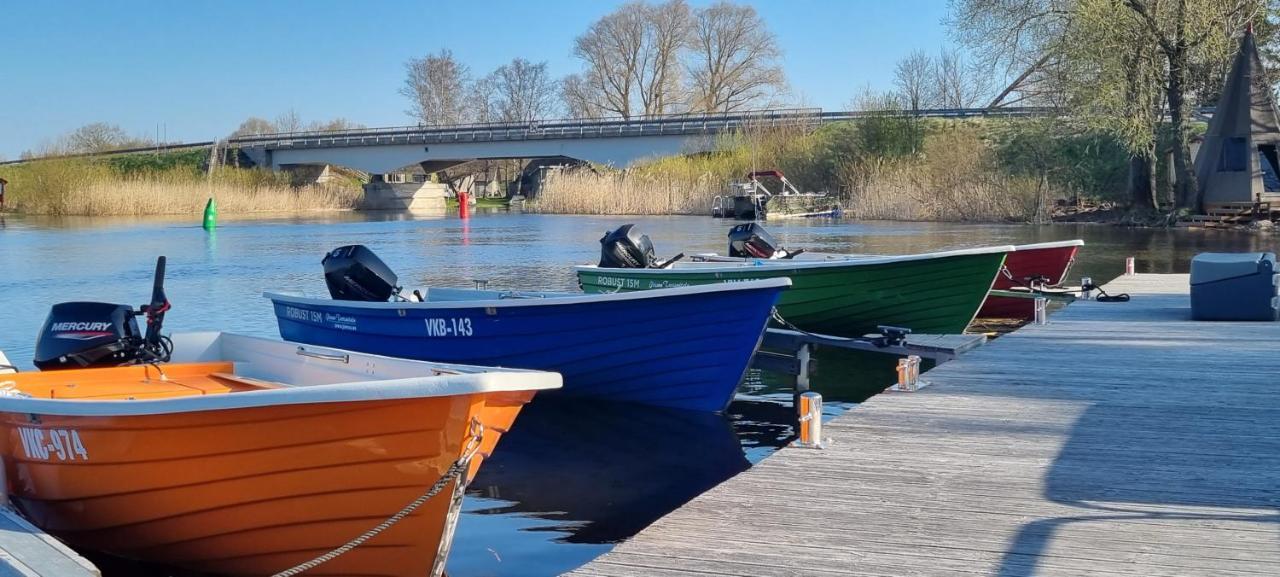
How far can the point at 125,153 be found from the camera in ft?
265

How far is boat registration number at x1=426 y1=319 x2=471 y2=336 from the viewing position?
34.1ft

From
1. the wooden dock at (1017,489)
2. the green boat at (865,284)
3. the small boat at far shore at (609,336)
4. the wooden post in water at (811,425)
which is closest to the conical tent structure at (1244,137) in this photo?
the green boat at (865,284)

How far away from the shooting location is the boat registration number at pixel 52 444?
604cm

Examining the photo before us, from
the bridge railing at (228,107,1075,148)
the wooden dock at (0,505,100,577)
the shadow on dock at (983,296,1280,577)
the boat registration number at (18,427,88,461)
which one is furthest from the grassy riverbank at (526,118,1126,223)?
the wooden dock at (0,505,100,577)

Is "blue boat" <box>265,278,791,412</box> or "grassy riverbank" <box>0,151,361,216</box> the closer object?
"blue boat" <box>265,278,791,412</box>

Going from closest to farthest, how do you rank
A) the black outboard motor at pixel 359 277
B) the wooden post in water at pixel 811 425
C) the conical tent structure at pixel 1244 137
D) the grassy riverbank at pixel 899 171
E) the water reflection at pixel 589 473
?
1. the wooden post in water at pixel 811 425
2. the water reflection at pixel 589 473
3. the black outboard motor at pixel 359 277
4. the conical tent structure at pixel 1244 137
5. the grassy riverbank at pixel 899 171

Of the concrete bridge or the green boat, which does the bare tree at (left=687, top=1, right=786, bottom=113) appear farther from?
the green boat

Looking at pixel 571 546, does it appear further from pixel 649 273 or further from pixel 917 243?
pixel 917 243

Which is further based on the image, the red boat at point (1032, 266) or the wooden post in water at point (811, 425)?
the red boat at point (1032, 266)

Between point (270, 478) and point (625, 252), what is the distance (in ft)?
26.7

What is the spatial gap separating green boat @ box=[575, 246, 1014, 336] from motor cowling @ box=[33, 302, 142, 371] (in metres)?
6.08

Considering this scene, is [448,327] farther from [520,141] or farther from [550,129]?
[520,141]

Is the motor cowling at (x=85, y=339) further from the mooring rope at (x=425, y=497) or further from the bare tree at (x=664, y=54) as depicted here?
the bare tree at (x=664, y=54)

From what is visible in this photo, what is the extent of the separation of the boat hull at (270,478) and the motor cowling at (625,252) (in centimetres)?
779
